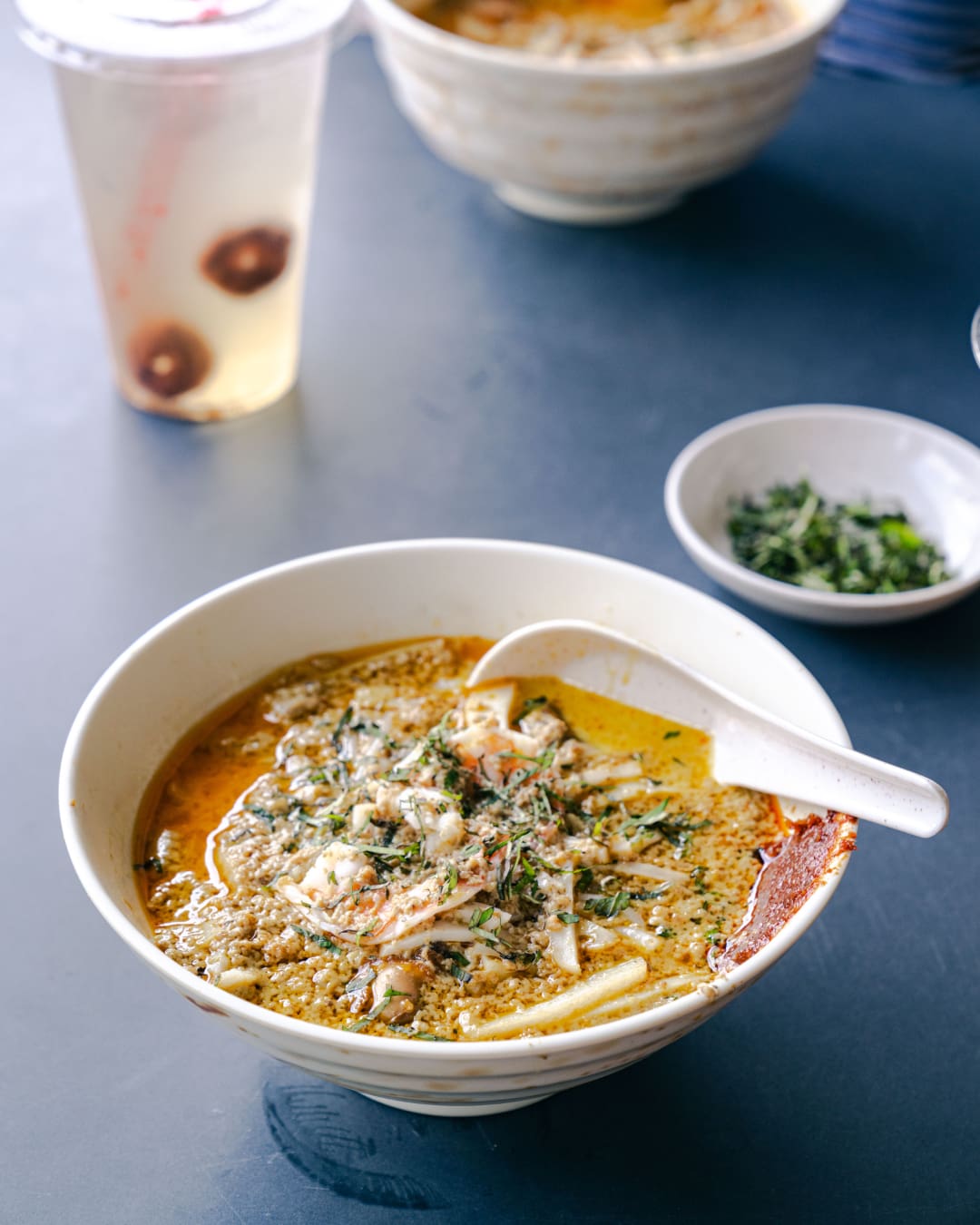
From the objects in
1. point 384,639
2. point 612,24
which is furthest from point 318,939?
point 612,24

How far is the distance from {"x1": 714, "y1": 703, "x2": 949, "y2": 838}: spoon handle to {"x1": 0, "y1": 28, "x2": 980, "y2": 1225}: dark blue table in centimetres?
22

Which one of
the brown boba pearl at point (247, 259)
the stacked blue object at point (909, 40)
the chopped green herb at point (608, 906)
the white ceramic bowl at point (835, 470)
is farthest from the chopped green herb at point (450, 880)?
the stacked blue object at point (909, 40)

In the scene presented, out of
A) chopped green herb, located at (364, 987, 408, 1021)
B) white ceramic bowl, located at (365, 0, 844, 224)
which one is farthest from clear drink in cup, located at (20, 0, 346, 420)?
chopped green herb, located at (364, 987, 408, 1021)

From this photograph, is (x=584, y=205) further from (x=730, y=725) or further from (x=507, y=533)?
(x=730, y=725)

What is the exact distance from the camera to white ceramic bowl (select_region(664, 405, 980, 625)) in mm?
1730

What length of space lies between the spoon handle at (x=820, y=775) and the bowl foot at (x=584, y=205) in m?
1.35

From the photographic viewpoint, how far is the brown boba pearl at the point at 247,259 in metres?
1.81

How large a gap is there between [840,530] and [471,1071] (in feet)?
3.55

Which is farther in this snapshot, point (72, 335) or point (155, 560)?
point (72, 335)

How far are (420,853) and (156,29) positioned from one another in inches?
43.2

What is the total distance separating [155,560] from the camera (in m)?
1.74

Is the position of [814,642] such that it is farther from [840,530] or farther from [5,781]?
[5,781]

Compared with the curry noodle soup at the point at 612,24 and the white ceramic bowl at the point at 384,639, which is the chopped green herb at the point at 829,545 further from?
the curry noodle soup at the point at 612,24

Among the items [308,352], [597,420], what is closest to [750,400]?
[597,420]
